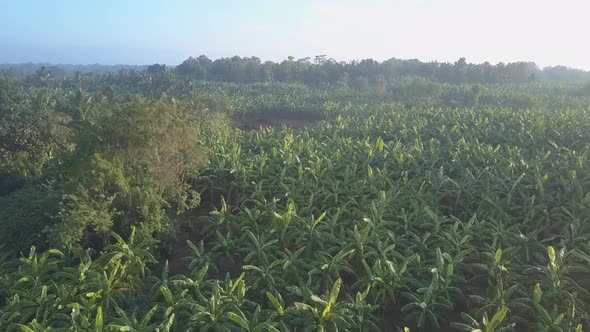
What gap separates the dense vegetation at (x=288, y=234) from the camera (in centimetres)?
873

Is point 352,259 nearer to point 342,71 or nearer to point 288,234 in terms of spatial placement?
point 288,234

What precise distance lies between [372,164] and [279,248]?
6.13m

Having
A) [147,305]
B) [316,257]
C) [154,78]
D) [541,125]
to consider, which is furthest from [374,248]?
[154,78]

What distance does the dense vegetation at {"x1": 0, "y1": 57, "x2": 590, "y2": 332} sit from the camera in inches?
344

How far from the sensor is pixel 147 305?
938cm

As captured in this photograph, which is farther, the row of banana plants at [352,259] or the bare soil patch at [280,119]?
the bare soil patch at [280,119]

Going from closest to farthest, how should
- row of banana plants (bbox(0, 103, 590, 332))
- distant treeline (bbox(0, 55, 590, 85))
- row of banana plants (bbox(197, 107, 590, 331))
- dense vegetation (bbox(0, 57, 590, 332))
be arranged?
→ 1. row of banana plants (bbox(0, 103, 590, 332))
2. dense vegetation (bbox(0, 57, 590, 332))
3. row of banana plants (bbox(197, 107, 590, 331))
4. distant treeline (bbox(0, 55, 590, 85))

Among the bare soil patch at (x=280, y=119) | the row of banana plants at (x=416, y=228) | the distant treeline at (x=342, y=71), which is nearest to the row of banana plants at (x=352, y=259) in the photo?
Result: the row of banana plants at (x=416, y=228)

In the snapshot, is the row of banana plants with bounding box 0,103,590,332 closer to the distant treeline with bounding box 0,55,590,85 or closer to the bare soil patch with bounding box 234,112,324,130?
the bare soil patch with bounding box 234,112,324,130

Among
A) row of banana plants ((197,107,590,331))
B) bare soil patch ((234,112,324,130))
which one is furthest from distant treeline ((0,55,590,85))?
row of banana plants ((197,107,590,331))

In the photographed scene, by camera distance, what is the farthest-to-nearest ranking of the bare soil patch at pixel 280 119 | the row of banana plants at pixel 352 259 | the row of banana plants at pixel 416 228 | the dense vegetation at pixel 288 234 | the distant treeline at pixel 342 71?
the distant treeline at pixel 342 71 → the bare soil patch at pixel 280 119 → the row of banana plants at pixel 416 228 → the dense vegetation at pixel 288 234 → the row of banana plants at pixel 352 259

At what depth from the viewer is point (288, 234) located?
11.5 metres

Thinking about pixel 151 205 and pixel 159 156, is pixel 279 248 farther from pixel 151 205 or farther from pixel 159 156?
pixel 159 156

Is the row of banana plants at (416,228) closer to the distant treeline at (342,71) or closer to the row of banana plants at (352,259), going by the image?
the row of banana plants at (352,259)
